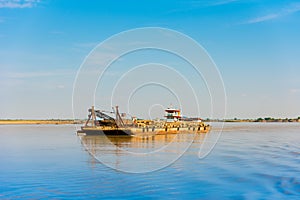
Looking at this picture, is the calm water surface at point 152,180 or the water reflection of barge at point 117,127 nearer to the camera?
the calm water surface at point 152,180

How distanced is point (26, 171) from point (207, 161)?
13347mm

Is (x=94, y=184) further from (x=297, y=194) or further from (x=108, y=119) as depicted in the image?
(x=108, y=119)

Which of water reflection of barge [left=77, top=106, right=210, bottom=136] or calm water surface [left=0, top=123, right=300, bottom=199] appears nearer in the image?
calm water surface [left=0, top=123, right=300, bottom=199]

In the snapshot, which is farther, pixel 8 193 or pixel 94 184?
pixel 94 184

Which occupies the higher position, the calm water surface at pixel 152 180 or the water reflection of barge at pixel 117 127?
the water reflection of barge at pixel 117 127

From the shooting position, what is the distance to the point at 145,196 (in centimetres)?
1688

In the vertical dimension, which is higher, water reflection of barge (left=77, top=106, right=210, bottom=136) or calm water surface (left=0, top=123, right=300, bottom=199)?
water reflection of barge (left=77, top=106, right=210, bottom=136)

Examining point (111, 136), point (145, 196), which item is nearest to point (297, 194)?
point (145, 196)

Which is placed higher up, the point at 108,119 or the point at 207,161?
the point at 108,119

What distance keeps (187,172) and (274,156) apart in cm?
1339

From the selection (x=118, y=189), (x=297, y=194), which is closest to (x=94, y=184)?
(x=118, y=189)

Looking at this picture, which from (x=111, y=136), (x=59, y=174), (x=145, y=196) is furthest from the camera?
(x=111, y=136)

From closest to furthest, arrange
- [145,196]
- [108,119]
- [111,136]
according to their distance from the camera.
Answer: [145,196] → [111,136] → [108,119]

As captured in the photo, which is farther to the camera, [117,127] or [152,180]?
[117,127]
